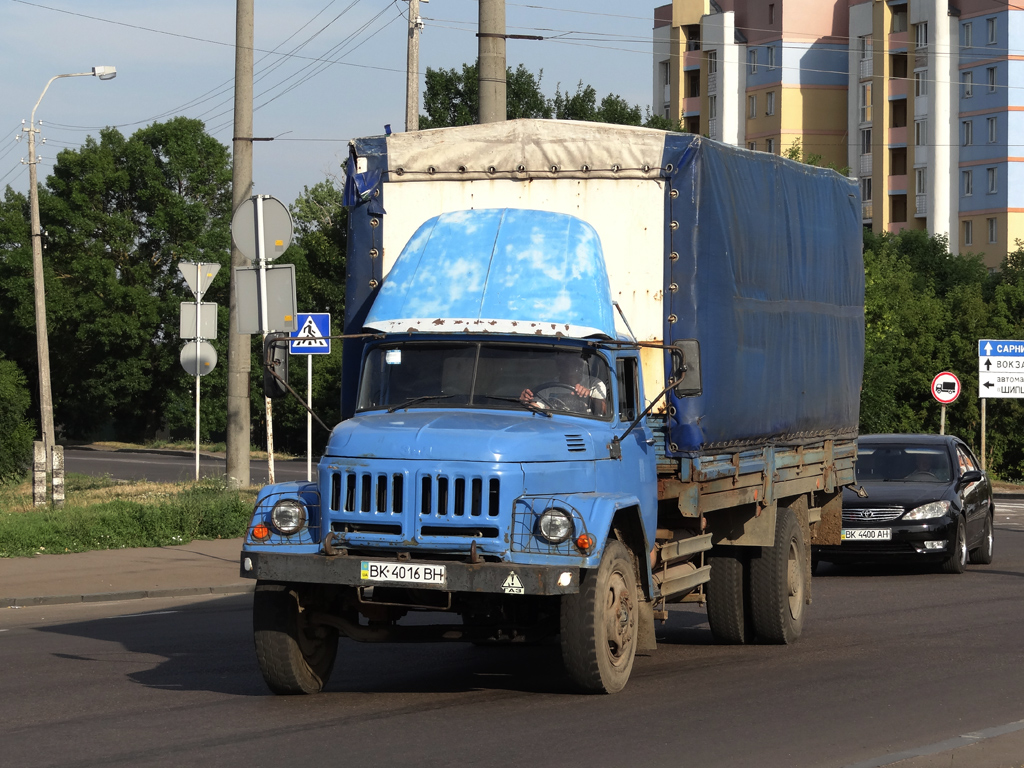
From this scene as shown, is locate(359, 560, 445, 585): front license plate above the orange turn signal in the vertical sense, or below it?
below

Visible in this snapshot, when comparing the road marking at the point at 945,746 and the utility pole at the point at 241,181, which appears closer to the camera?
the road marking at the point at 945,746

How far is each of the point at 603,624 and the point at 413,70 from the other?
70.4ft

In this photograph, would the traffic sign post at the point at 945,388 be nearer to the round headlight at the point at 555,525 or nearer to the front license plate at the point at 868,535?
the front license plate at the point at 868,535

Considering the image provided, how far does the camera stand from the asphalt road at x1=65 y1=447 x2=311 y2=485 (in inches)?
1484

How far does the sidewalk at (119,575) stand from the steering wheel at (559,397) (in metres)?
6.28

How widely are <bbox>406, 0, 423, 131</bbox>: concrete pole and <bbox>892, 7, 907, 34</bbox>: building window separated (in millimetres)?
62444

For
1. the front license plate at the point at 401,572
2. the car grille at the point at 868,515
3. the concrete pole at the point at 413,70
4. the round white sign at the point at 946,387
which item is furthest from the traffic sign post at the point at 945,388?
the front license plate at the point at 401,572

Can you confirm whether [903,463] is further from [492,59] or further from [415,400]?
[415,400]

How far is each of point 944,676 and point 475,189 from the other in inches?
177

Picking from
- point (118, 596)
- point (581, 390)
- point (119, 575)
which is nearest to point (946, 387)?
point (119, 575)

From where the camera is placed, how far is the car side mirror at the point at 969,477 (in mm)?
18828

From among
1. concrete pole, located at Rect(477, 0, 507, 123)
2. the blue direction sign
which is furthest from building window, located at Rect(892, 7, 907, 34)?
concrete pole, located at Rect(477, 0, 507, 123)

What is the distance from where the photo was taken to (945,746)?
752cm

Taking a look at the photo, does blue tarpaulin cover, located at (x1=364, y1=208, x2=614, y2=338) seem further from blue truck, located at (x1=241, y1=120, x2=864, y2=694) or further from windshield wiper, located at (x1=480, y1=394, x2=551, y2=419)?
windshield wiper, located at (x1=480, y1=394, x2=551, y2=419)
